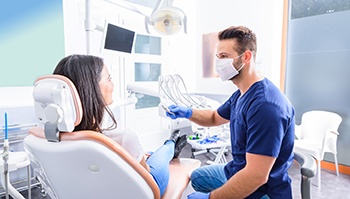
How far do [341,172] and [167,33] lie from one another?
104 inches

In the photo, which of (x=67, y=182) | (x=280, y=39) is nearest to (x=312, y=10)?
(x=280, y=39)

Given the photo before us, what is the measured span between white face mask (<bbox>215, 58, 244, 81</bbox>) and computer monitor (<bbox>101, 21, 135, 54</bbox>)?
0.75 m

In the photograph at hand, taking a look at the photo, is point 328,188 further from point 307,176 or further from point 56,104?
point 56,104

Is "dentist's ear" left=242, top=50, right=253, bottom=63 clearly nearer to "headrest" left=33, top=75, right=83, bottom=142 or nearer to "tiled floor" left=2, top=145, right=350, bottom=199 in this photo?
"headrest" left=33, top=75, right=83, bottom=142

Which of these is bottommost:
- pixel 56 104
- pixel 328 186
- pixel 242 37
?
pixel 328 186

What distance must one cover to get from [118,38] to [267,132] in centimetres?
119

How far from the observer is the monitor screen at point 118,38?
1550mm

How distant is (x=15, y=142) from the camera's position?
2199 millimetres

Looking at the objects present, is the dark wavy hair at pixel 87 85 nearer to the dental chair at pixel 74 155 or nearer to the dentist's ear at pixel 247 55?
the dental chair at pixel 74 155

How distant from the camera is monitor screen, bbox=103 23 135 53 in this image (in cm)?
155

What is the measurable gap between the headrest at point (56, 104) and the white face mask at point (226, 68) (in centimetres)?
80

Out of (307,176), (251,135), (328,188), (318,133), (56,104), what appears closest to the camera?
(56,104)

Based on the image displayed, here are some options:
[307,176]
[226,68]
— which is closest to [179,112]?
[226,68]

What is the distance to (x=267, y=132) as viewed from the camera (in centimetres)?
95
